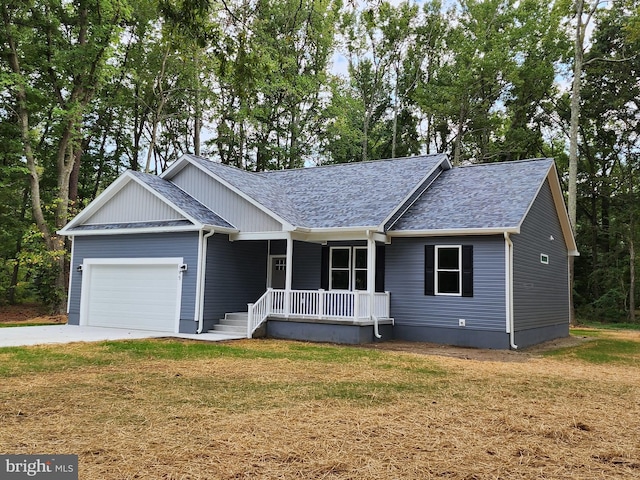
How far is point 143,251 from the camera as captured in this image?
15.3m

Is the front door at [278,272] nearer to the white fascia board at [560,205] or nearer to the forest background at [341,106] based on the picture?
the white fascia board at [560,205]

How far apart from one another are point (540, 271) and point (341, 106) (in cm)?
1821

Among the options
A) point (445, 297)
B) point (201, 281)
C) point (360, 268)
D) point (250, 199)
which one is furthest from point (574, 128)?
point (201, 281)

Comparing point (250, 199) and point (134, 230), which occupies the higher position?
point (250, 199)

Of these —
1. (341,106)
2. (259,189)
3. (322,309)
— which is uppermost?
(341,106)

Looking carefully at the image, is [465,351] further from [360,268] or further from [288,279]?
[288,279]

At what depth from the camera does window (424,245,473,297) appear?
13.5 metres

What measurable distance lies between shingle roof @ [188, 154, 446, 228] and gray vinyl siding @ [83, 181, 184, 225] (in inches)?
71.6

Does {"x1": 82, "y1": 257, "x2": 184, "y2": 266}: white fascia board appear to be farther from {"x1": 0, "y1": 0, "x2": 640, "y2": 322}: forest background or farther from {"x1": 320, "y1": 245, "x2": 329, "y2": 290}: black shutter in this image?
{"x1": 0, "y1": 0, "x2": 640, "y2": 322}: forest background

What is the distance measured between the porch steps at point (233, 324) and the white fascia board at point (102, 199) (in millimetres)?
→ 5107

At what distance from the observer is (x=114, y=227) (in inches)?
625

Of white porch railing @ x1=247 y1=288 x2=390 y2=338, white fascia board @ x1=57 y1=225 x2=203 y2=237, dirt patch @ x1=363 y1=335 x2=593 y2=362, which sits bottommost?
dirt patch @ x1=363 y1=335 x2=593 y2=362

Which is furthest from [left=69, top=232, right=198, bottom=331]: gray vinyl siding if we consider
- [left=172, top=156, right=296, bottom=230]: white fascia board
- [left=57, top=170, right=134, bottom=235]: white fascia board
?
[left=172, top=156, right=296, bottom=230]: white fascia board

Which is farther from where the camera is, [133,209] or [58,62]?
[58,62]
